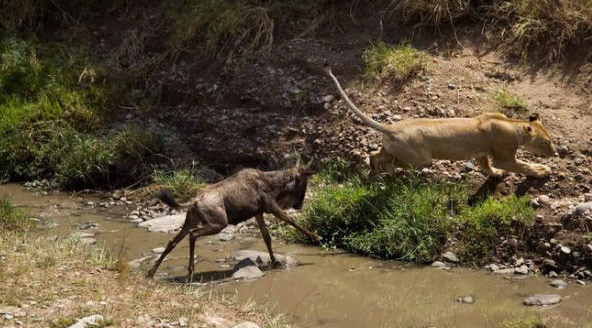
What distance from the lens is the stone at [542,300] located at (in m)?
7.75

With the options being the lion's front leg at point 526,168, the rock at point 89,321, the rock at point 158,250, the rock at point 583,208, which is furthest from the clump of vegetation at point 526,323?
the rock at point 158,250

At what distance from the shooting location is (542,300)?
7797mm

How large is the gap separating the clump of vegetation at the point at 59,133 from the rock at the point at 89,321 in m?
5.66

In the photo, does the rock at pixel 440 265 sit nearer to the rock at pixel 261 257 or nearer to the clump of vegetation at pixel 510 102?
the rock at pixel 261 257

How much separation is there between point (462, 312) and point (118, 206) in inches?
202

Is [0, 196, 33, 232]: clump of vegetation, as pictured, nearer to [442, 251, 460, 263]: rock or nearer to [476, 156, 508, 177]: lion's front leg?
[442, 251, 460, 263]: rock

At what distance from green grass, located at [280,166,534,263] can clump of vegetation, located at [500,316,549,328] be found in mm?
1889

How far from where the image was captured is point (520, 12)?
11727 millimetres

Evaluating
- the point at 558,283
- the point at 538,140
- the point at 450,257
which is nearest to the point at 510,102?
the point at 538,140

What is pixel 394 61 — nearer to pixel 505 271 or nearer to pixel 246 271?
pixel 505 271

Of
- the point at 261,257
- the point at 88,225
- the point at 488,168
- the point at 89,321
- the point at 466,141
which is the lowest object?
the point at 88,225

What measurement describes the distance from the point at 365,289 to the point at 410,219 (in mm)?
1187

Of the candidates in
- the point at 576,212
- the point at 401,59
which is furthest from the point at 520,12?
the point at 576,212

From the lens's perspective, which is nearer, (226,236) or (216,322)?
(216,322)
